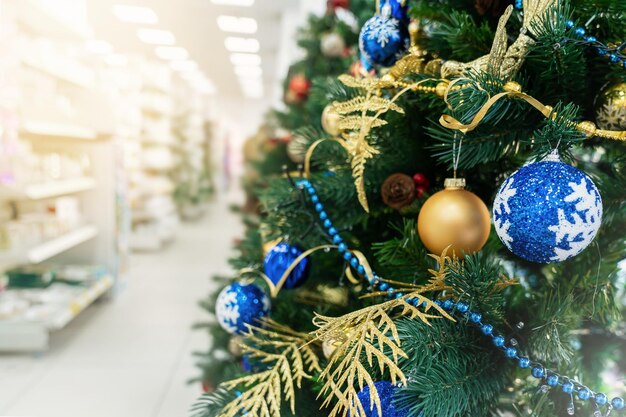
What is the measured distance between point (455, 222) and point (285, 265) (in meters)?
0.25

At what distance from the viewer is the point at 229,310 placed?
639 millimetres

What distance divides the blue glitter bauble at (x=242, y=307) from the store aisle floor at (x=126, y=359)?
0.31 metres

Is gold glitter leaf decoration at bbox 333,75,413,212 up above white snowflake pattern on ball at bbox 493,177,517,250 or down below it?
above

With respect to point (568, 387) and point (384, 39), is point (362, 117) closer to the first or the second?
point (384, 39)

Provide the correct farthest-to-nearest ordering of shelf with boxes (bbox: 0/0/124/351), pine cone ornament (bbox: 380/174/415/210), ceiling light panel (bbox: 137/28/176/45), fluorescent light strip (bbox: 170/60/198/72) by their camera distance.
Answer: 1. fluorescent light strip (bbox: 170/60/198/72)
2. shelf with boxes (bbox: 0/0/124/351)
3. ceiling light panel (bbox: 137/28/176/45)
4. pine cone ornament (bbox: 380/174/415/210)

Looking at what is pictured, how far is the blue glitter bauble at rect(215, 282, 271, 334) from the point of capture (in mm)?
633

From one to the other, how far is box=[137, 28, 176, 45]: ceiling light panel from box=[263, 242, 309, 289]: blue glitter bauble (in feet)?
2.85

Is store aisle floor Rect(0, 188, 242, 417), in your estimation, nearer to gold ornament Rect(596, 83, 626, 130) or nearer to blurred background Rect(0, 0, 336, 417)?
blurred background Rect(0, 0, 336, 417)

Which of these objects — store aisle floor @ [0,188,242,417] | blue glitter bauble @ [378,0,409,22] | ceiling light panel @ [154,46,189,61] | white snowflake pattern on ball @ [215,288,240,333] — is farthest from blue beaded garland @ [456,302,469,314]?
ceiling light panel @ [154,46,189,61]

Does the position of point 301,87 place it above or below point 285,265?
above

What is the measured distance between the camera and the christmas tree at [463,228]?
0.39m

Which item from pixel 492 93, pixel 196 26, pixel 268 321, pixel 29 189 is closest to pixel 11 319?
pixel 29 189

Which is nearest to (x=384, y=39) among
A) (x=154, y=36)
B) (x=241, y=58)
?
(x=154, y=36)

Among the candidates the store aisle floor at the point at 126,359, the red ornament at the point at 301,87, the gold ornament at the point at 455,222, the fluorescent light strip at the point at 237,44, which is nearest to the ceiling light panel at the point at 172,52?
the fluorescent light strip at the point at 237,44
